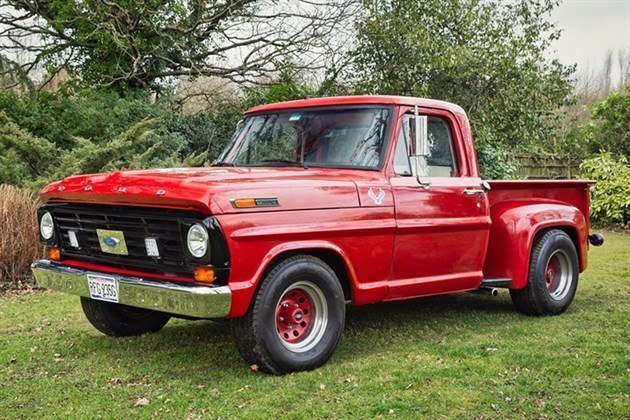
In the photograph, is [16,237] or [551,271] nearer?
[551,271]

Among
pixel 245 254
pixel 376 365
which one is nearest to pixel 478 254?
pixel 376 365

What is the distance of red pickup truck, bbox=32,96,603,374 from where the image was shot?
4875 mm

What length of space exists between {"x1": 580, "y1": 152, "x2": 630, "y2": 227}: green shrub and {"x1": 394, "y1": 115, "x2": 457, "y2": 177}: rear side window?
11013mm

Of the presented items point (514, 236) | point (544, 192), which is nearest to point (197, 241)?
point (514, 236)

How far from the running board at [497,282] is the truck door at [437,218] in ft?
0.70

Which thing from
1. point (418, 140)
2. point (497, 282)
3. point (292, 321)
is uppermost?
point (418, 140)

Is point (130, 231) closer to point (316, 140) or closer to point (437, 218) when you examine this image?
point (316, 140)

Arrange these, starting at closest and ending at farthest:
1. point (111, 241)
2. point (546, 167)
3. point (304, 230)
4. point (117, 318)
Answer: point (304, 230), point (111, 241), point (117, 318), point (546, 167)

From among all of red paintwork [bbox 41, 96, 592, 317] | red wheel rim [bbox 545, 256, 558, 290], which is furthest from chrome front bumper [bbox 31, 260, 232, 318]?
red wheel rim [bbox 545, 256, 558, 290]

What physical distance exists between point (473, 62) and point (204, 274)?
42.4 ft

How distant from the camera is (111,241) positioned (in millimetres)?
5395

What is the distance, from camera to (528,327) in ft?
22.1

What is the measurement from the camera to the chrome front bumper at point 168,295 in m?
4.71

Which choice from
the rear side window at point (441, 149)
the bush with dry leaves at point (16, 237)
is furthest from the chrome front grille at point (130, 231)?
the bush with dry leaves at point (16, 237)
